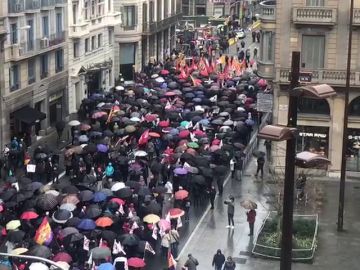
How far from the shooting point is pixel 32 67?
1923 inches

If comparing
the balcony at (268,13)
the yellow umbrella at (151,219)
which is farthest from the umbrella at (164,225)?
the balcony at (268,13)

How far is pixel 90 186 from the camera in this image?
3309cm

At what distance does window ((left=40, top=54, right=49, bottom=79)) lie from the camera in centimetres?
5038

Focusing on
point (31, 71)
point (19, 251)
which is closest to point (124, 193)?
point (19, 251)

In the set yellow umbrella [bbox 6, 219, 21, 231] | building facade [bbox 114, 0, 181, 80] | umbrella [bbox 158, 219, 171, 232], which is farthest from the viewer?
building facade [bbox 114, 0, 181, 80]

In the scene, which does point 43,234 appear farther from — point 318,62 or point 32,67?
point 32,67

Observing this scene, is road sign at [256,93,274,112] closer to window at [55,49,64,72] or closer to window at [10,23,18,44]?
window at [10,23,18,44]

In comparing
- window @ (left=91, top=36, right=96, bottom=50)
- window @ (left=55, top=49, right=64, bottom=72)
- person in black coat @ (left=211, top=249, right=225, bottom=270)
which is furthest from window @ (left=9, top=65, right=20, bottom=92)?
person in black coat @ (left=211, top=249, right=225, bottom=270)

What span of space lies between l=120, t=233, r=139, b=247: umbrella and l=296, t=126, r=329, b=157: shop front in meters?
17.2

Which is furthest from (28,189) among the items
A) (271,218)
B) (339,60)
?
(339,60)

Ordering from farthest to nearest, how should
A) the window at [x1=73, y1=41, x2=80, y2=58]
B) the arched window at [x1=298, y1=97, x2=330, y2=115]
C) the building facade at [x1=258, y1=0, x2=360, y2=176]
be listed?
the window at [x1=73, y1=41, x2=80, y2=58] < the arched window at [x1=298, y1=97, x2=330, y2=115] < the building facade at [x1=258, y1=0, x2=360, y2=176]

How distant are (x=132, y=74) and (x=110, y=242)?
162ft

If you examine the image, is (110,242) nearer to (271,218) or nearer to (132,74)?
(271,218)

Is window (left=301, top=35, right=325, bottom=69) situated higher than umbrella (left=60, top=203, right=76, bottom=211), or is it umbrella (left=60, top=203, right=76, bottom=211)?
window (left=301, top=35, right=325, bottom=69)
